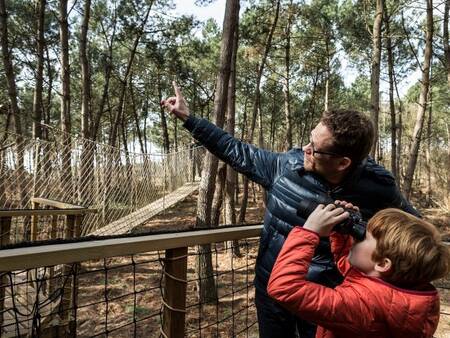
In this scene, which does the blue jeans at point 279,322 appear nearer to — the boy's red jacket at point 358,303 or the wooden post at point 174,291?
the wooden post at point 174,291

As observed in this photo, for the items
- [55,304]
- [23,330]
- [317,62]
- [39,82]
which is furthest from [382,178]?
[317,62]

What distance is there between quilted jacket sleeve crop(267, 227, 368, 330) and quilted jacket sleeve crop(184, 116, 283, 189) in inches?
18.7

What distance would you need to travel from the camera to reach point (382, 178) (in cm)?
125

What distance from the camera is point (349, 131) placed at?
1.12 metres

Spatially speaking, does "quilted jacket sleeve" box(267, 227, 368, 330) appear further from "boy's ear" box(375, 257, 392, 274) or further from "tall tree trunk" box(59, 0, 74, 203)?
"tall tree trunk" box(59, 0, 74, 203)

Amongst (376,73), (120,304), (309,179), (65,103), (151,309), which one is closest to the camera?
(309,179)

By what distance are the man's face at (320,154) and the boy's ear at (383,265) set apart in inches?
13.6

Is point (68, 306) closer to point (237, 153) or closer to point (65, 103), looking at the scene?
point (237, 153)

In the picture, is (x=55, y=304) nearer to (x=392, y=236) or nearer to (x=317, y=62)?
(x=392, y=236)

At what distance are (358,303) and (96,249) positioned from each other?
643 millimetres

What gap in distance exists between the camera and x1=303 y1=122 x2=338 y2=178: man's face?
1.14 m

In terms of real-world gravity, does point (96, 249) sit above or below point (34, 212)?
above

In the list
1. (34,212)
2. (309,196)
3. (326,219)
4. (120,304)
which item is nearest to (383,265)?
(326,219)

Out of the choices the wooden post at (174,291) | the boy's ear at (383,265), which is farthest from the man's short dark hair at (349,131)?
the wooden post at (174,291)
